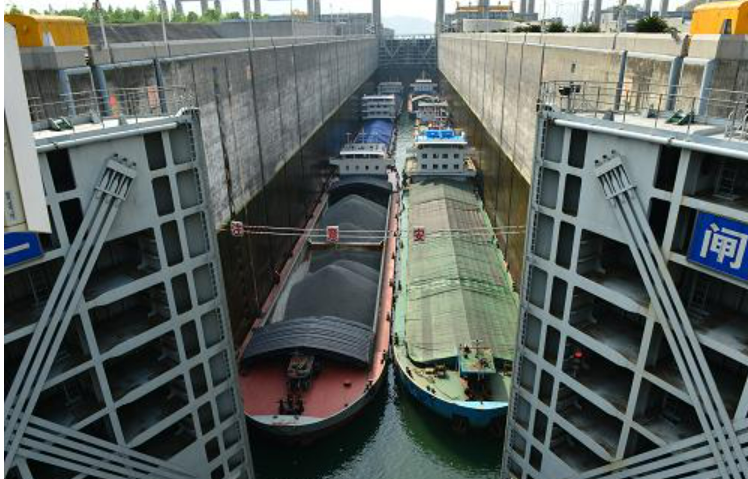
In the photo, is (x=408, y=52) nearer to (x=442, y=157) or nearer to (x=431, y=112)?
(x=431, y=112)

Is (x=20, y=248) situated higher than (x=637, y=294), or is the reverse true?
(x=20, y=248)

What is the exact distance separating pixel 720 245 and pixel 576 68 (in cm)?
1951

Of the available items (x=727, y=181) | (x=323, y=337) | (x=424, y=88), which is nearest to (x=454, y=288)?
(x=323, y=337)

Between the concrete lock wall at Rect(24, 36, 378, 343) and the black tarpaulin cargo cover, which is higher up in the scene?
the concrete lock wall at Rect(24, 36, 378, 343)

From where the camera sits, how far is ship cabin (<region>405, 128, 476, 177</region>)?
53.8 m

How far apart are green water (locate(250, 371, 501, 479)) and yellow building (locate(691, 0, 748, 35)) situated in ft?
63.8

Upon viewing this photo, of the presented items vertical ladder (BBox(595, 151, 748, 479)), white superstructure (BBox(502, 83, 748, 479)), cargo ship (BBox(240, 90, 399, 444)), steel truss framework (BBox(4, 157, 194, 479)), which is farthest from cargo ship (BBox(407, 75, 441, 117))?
steel truss framework (BBox(4, 157, 194, 479))

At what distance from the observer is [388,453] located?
25.8m

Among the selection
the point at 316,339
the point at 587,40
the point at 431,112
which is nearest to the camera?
the point at 316,339

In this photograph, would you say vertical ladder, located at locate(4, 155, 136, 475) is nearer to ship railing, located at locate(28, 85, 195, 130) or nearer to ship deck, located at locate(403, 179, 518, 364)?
ship railing, located at locate(28, 85, 195, 130)

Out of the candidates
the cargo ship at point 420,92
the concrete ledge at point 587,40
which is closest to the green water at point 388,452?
the concrete ledge at point 587,40

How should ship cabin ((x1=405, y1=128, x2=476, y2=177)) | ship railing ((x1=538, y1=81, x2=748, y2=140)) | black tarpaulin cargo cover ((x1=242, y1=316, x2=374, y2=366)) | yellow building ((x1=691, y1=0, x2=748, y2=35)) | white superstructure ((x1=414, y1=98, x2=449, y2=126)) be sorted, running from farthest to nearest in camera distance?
white superstructure ((x1=414, y1=98, x2=449, y2=126)) → ship cabin ((x1=405, y1=128, x2=476, y2=177)) → black tarpaulin cargo cover ((x1=242, y1=316, x2=374, y2=366)) → yellow building ((x1=691, y1=0, x2=748, y2=35)) → ship railing ((x1=538, y1=81, x2=748, y2=140))

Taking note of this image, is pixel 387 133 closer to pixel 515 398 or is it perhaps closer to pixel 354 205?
pixel 354 205

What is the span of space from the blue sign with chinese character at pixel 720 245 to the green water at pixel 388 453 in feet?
54.6
